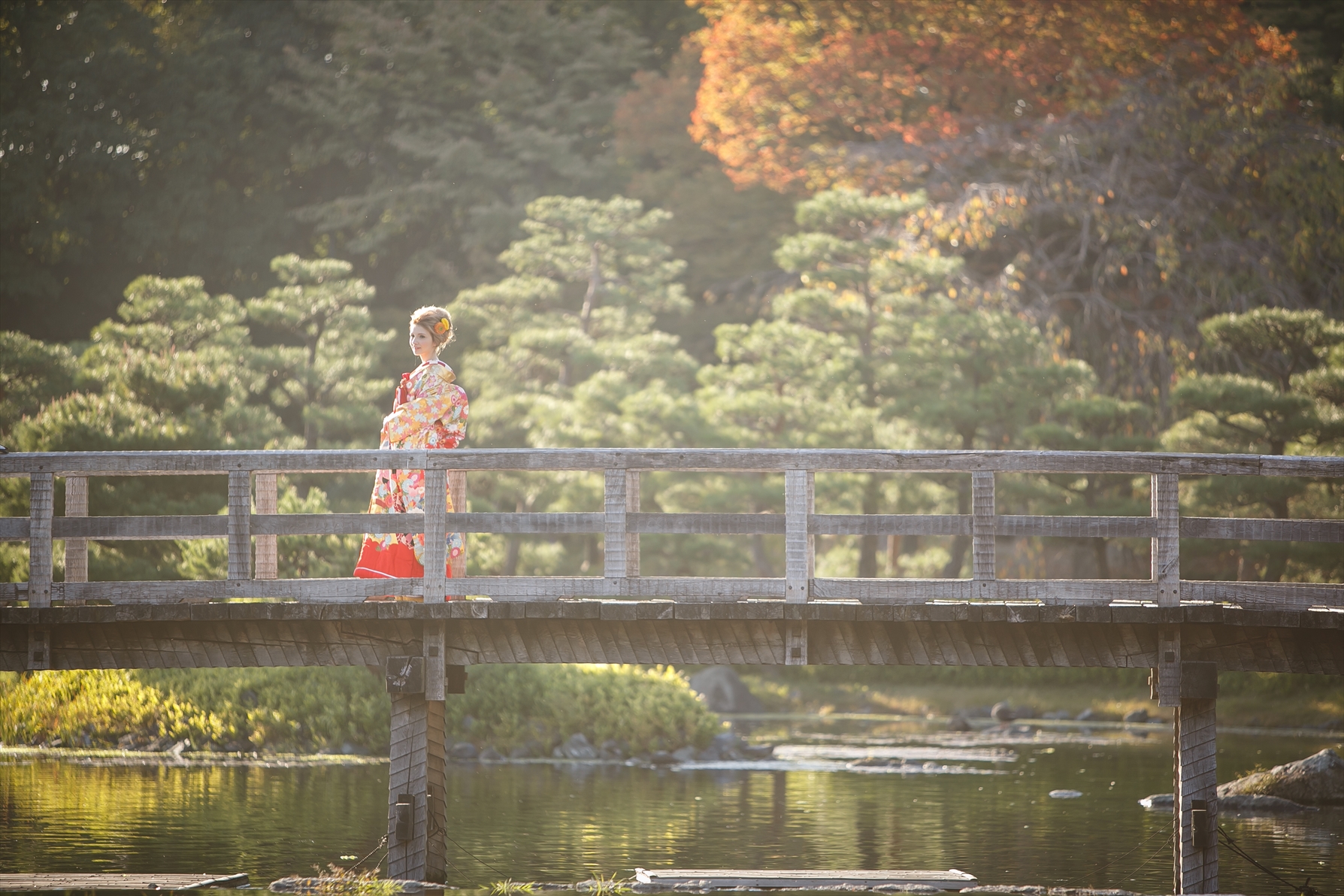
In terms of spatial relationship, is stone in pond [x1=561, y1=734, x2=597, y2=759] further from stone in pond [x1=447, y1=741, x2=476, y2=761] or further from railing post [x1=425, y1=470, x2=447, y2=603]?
railing post [x1=425, y1=470, x2=447, y2=603]

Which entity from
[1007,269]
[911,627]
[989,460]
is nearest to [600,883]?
[911,627]

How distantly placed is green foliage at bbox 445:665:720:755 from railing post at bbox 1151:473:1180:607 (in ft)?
29.5

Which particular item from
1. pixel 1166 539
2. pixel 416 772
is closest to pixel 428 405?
pixel 416 772

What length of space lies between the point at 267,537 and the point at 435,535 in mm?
1225

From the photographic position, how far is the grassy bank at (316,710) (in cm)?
1678

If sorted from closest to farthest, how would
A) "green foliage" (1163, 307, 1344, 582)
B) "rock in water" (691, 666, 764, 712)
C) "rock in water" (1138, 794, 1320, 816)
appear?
1. "rock in water" (1138, 794, 1320, 816)
2. "green foliage" (1163, 307, 1344, 582)
3. "rock in water" (691, 666, 764, 712)

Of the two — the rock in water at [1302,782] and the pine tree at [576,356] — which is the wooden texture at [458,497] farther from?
the pine tree at [576,356]

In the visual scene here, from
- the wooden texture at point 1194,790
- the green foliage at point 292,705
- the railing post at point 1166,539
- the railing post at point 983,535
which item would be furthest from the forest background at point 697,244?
the railing post at point 1166,539

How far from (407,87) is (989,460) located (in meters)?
24.9

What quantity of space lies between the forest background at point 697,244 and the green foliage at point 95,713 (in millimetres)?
1502

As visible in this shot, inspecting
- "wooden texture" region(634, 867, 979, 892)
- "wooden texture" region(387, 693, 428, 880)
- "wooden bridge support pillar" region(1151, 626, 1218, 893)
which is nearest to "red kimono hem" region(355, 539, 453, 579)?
"wooden texture" region(387, 693, 428, 880)

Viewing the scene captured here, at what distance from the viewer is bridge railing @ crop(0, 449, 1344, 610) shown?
9070 millimetres

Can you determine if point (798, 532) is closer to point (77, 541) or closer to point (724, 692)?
point (77, 541)

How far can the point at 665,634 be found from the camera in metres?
9.47
